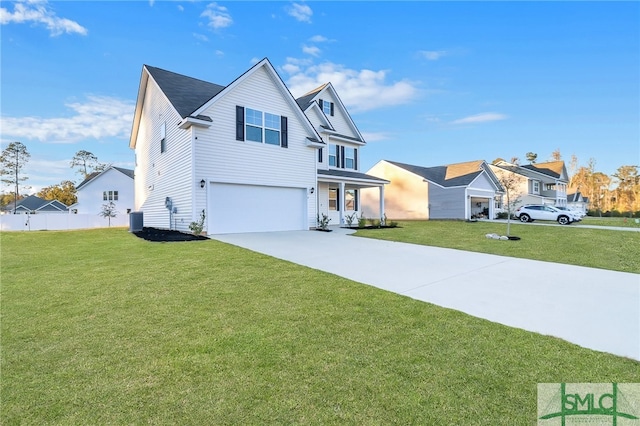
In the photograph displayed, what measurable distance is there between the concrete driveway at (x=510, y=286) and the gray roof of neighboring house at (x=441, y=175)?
65.3 ft

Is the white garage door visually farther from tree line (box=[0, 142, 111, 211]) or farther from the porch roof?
tree line (box=[0, 142, 111, 211])

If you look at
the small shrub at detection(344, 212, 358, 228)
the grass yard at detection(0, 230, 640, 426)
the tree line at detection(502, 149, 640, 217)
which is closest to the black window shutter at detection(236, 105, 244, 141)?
the small shrub at detection(344, 212, 358, 228)

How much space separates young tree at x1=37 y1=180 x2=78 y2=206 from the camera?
165 feet

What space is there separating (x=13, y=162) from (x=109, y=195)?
20879 millimetres

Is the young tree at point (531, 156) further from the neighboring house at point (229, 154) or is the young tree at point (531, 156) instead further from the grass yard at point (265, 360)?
the grass yard at point (265, 360)

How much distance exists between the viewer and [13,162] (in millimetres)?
39312

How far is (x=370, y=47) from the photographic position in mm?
17203

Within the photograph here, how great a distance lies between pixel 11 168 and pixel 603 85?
61072 millimetres

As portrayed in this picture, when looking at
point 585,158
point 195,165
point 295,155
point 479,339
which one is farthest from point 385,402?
point 585,158

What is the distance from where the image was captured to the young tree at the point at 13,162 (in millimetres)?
38469

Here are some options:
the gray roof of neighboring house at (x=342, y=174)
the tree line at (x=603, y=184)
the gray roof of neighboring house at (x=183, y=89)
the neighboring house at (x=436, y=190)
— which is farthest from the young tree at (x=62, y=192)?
the tree line at (x=603, y=184)

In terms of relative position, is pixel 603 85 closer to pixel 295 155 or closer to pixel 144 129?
pixel 295 155

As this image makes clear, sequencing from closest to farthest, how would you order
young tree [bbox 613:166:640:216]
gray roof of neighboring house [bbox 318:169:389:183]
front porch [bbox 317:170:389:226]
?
1. gray roof of neighboring house [bbox 318:169:389:183]
2. front porch [bbox 317:170:389:226]
3. young tree [bbox 613:166:640:216]

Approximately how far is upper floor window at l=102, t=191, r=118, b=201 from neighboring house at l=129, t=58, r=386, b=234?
1618cm
